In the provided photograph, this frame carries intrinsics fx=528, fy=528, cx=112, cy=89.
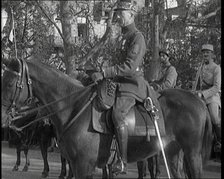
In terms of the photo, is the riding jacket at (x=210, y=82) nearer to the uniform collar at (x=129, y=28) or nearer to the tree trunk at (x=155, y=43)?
the uniform collar at (x=129, y=28)

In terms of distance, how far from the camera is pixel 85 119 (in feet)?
23.1

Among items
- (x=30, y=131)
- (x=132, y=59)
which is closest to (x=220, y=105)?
(x=132, y=59)

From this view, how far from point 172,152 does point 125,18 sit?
2.13 metres

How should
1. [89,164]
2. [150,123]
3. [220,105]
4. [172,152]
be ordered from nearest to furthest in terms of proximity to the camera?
[89,164] < [150,123] < [172,152] < [220,105]

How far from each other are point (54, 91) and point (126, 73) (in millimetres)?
1004

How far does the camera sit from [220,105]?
9.14 m

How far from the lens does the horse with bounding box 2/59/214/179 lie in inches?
271

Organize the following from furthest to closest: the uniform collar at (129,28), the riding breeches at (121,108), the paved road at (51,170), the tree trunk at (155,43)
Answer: the tree trunk at (155,43)
the paved road at (51,170)
the uniform collar at (129,28)
the riding breeches at (121,108)

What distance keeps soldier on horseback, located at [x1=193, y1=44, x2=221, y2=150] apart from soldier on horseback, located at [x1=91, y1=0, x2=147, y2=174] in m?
1.77

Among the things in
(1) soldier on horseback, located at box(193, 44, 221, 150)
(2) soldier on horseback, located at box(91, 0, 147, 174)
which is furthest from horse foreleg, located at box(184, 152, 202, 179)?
(1) soldier on horseback, located at box(193, 44, 221, 150)

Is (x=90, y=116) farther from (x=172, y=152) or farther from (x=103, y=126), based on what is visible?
(x=172, y=152)

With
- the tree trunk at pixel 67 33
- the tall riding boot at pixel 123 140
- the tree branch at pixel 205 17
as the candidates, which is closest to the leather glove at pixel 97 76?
the tall riding boot at pixel 123 140

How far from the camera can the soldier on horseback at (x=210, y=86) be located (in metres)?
8.77

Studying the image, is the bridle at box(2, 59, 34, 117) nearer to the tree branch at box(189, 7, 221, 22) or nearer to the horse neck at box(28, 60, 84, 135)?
the horse neck at box(28, 60, 84, 135)
